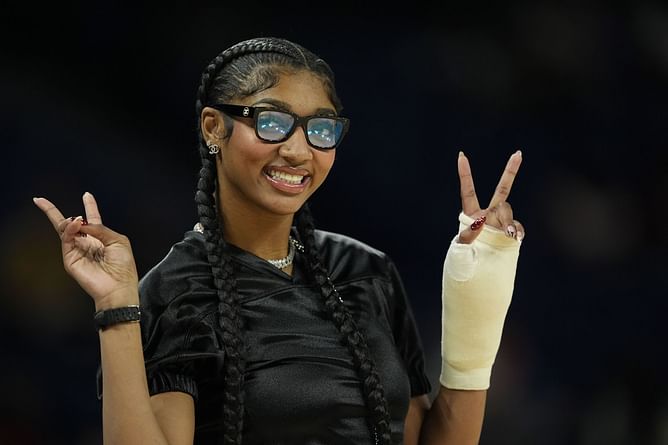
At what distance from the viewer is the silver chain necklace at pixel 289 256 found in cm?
A: 158

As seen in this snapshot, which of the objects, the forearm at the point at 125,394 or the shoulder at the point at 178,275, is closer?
the forearm at the point at 125,394

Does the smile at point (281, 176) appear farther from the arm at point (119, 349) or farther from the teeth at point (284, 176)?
the arm at point (119, 349)

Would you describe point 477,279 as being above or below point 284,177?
below

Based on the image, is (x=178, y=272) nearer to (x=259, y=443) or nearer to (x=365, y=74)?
(x=259, y=443)

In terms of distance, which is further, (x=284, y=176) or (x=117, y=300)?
(x=284, y=176)

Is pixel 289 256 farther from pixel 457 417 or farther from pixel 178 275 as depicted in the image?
pixel 457 417

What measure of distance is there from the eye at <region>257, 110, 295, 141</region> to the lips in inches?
1.9

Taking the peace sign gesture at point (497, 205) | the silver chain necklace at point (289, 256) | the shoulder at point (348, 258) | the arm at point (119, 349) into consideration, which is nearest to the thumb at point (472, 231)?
the peace sign gesture at point (497, 205)

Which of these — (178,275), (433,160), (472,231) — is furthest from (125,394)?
(433,160)

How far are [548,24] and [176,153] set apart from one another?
46.0 inches

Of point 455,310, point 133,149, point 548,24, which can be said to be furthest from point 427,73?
point 455,310

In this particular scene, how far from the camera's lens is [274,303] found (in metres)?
1.51

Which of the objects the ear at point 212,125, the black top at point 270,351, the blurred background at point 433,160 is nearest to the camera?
the black top at point 270,351

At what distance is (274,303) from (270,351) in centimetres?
8
